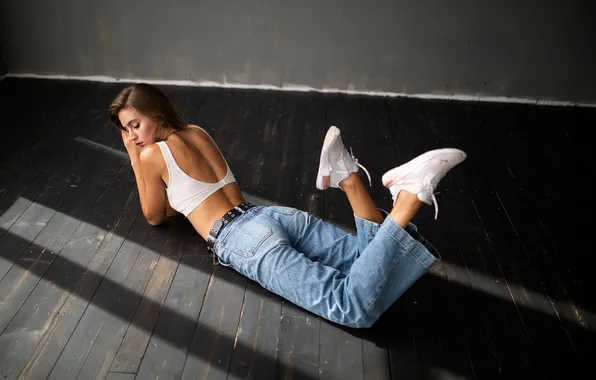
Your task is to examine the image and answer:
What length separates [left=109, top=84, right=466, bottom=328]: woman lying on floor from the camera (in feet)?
5.82

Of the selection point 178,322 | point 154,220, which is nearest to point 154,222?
point 154,220

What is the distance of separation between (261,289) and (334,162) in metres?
0.61

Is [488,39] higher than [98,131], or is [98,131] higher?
[488,39]

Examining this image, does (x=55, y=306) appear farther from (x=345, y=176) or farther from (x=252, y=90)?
(x=252, y=90)

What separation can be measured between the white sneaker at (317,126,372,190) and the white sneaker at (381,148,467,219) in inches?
9.0

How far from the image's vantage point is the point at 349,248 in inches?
82.7

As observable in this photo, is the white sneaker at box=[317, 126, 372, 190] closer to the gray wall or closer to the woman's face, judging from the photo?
the woman's face

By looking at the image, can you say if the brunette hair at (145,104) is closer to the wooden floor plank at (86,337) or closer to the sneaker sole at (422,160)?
the wooden floor plank at (86,337)

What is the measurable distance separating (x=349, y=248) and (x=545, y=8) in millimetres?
2814

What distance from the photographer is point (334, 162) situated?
6.62ft

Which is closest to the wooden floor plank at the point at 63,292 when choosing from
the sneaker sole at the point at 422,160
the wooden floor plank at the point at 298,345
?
the wooden floor plank at the point at 298,345

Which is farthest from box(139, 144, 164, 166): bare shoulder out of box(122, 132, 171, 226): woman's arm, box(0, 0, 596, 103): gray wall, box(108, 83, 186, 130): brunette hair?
box(0, 0, 596, 103): gray wall

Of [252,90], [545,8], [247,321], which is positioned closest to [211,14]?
[252,90]

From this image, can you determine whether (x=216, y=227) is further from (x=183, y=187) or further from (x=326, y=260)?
(x=326, y=260)
